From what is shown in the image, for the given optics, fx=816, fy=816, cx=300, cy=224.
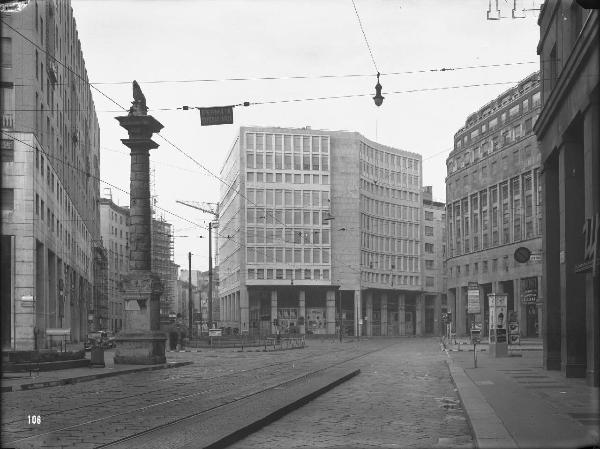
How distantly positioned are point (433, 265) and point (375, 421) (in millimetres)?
Answer: 124006

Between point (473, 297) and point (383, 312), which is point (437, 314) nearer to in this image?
point (383, 312)

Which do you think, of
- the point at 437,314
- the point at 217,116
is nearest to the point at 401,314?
the point at 437,314

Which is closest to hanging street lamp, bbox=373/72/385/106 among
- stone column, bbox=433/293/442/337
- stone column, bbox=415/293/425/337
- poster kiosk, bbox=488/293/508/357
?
poster kiosk, bbox=488/293/508/357

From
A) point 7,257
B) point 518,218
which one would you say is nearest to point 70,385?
point 7,257

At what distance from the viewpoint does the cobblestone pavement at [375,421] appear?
1087 cm

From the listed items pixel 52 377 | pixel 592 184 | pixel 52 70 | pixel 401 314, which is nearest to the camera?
pixel 592 184

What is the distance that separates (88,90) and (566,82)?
72.3 meters

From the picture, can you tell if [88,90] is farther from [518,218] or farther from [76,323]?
[518,218]

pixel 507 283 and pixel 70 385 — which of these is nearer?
pixel 70 385

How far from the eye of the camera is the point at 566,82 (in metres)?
19.9

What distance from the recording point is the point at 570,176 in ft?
69.7

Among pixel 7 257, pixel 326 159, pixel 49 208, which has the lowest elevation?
pixel 7 257

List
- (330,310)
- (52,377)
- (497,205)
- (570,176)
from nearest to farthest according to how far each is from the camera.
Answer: (570,176)
(52,377)
(497,205)
(330,310)

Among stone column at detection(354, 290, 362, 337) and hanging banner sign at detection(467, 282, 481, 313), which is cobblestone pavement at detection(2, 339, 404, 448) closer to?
hanging banner sign at detection(467, 282, 481, 313)
